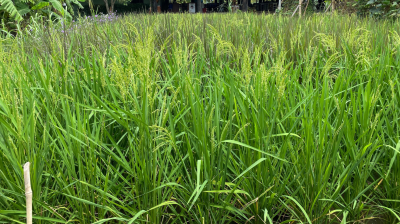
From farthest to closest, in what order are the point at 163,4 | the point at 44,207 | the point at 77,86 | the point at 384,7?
the point at 163,4, the point at 384,7, the point at 77,86, the point at 44,207

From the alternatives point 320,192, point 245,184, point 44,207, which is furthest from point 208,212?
point 44,207

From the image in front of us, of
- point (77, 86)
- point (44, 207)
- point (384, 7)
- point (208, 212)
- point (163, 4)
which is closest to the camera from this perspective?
point (44, 207)

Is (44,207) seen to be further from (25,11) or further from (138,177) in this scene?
(25,11)

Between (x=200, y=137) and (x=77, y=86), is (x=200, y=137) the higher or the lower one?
the lower one

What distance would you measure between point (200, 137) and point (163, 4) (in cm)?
2560

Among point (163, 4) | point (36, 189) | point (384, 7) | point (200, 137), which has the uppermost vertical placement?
point (163, 4)

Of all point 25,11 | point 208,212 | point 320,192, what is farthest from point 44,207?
point 25,11

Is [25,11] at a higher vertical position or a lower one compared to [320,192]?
higher

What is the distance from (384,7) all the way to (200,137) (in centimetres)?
650

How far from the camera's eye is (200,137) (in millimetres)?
930

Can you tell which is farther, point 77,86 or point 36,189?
point 77,86

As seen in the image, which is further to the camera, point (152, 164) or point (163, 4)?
point (163, 4)

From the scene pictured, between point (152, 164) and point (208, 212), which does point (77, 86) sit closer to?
point (152, 164)

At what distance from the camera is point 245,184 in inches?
37.9
